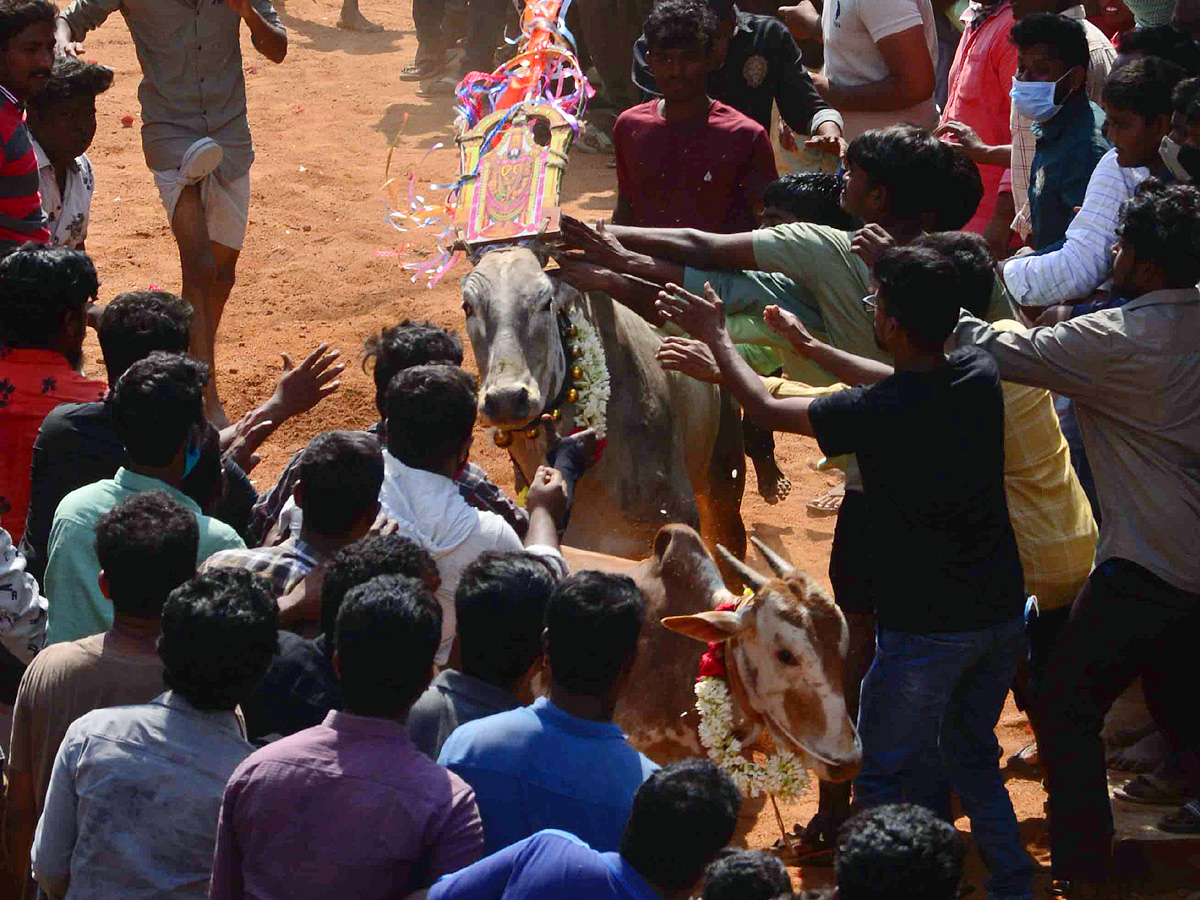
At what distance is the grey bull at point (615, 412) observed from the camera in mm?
6504

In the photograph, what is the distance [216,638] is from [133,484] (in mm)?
1238

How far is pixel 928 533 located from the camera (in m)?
5.08

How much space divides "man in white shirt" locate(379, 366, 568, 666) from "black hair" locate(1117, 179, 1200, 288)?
2.24m

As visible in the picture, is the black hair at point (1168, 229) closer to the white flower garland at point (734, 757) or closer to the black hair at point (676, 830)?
the white flower garland at point (734, 757)

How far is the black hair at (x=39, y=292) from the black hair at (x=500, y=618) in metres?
2.35

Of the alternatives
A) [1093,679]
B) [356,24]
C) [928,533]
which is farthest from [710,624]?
[356,24]

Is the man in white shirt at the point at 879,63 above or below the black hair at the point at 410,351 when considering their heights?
above

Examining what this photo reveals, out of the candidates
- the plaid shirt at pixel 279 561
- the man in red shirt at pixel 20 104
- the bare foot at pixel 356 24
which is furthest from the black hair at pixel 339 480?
the bare foot at pixel 356 24

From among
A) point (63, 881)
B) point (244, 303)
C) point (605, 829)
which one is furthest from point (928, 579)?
point (244, 303)

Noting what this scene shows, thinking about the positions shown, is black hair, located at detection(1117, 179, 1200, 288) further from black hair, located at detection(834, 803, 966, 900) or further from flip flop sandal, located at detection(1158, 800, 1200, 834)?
black hair, located at detection(834, 803, 966, 900)

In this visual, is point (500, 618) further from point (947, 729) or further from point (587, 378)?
point (587, 378)

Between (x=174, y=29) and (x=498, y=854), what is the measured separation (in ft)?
25.4

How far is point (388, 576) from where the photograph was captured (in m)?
3.87

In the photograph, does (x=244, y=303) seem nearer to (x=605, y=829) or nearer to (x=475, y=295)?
(x=475, y=295)
